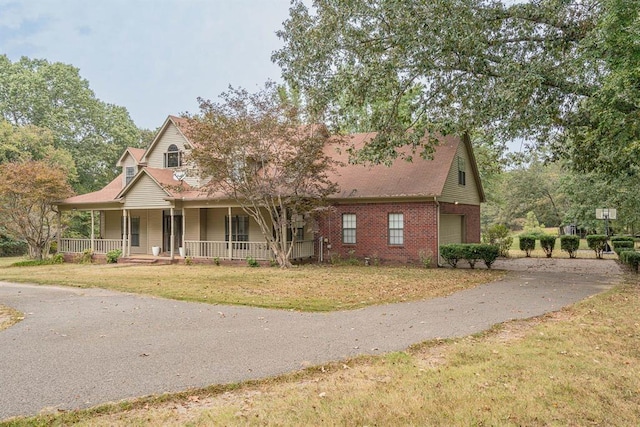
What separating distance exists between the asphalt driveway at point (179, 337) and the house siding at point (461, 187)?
26.3ft

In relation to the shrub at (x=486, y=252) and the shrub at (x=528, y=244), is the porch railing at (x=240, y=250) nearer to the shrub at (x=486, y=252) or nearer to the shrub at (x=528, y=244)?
the shrub at (x=486, y=252)

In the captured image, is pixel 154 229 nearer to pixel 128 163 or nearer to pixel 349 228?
pixel 128 163

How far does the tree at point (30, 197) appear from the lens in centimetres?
2056

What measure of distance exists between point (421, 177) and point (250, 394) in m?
15.3

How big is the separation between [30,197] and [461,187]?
2014cm

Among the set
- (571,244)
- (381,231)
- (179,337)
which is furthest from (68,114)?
(571,244)

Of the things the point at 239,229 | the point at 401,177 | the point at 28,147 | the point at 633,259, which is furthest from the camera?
the point at 28,147

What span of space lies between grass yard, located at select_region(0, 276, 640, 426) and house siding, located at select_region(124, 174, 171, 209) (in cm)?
1691

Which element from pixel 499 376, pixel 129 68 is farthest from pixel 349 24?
pixel 129 68

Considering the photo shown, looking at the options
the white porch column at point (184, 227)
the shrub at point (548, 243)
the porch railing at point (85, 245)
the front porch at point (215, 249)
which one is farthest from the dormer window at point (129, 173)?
the shrub at point (548, 243)

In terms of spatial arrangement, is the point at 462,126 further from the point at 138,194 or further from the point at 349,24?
the point at 138,194

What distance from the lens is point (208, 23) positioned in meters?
26.0

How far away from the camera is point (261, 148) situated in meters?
17.2

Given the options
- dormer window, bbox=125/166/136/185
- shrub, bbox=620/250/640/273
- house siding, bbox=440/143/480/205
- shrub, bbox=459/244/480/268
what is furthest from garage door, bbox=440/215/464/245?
dormer window, bbox=125/166/136/185
